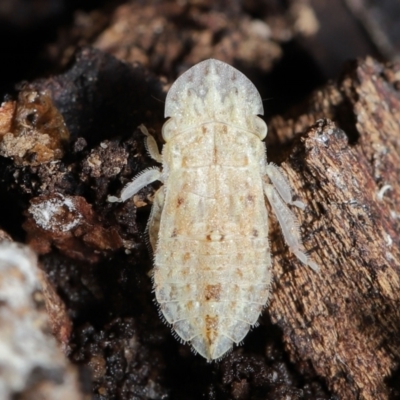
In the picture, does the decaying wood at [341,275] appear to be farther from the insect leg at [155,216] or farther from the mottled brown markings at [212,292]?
the insect leg at [155,216]

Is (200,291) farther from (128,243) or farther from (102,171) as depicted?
(102,171)

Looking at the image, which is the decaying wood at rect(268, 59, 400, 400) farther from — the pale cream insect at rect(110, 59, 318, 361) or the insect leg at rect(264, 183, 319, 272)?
the pale cream insect at rect(110, 59, 318, 361)

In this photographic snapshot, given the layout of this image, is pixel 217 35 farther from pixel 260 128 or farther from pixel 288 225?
pixel 288 225

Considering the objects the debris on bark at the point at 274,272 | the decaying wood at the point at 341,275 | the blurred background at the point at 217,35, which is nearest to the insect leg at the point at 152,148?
the debris on bark at the point at 274,272

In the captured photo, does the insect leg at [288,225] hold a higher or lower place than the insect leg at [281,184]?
lower

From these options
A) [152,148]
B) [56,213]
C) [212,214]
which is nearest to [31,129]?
[56,213]

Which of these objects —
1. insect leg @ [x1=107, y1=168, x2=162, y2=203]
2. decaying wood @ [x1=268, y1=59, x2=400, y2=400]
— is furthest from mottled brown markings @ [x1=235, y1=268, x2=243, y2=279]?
insect leg @ [x1=107, y1=168, x2=162, y2=203]
